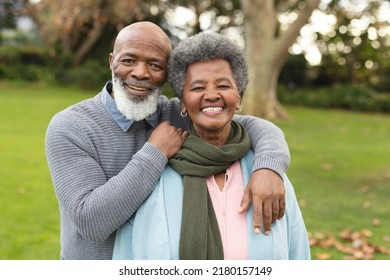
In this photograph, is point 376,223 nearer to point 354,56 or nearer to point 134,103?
point 134,103

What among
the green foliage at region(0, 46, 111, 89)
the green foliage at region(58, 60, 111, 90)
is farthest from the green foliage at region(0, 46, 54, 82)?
the green foliage at region(58, 60, 111, 90)

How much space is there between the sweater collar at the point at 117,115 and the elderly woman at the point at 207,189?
0.22m

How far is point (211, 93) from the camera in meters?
2.12

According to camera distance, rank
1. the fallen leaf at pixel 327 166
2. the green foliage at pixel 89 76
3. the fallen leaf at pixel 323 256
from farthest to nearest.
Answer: the green foliage at pixel 89 76 < the fallen leaf at pixel 327 166 < the fallen leaf at pixel 323 256

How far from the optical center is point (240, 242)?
2.06 metres

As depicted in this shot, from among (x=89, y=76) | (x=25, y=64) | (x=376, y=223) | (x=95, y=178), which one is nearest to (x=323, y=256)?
(x=376, y=223)

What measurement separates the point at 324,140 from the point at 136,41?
10.9 m

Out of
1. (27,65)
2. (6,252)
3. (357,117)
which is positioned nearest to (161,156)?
(6,252)

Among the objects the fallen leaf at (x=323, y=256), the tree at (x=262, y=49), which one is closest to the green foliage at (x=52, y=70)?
the tree at (x=262, y=49)

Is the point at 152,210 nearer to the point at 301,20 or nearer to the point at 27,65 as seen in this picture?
the point at 301,20

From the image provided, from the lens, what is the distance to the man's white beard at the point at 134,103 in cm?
227

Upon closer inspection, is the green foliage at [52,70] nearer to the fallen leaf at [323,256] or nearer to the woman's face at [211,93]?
the fallen leaf at [323,256]

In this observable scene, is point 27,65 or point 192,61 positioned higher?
point 27,65
